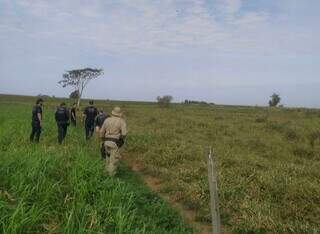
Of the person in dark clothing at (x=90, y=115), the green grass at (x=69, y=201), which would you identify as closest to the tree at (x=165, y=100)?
the person in dark clothing at (x=90, y=115)

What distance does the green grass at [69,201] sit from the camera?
659cm

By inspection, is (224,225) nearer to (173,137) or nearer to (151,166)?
(151,166)

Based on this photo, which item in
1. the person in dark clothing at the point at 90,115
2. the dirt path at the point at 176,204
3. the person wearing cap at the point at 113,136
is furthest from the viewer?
the person in dark clothing at the point at 90,115

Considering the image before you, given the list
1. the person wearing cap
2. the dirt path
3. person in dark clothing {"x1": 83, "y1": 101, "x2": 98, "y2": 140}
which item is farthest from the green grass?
person in dark clothing {"x1": 83, "y1": 101, "x2": 98, "y2": 140}

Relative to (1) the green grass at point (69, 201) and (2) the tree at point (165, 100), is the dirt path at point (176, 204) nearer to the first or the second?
(1) the green grass at point (69, 201)

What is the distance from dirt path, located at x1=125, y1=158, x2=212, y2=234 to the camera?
29.1 feet

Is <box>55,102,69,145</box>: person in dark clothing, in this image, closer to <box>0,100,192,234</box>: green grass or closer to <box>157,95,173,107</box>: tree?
<box>0,100,192,234</box>: green grass

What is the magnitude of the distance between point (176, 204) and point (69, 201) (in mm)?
3108

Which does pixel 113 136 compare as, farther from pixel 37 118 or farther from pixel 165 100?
pixel 165 100

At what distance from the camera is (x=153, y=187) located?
39.0ft

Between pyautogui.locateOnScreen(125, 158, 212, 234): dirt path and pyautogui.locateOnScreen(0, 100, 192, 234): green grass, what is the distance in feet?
0.86

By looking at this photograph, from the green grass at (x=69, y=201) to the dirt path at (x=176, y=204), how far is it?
263 mm

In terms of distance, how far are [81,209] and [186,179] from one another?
15.7 ft

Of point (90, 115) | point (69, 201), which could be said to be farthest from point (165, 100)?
point (69, 201)
